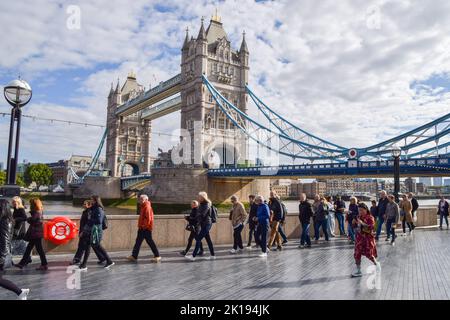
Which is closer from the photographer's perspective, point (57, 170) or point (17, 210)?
point (17, 210)

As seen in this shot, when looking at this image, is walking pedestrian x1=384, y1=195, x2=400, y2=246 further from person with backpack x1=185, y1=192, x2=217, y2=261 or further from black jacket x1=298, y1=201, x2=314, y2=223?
person with backpack x1=185, y1=192, x2=217, y2=261

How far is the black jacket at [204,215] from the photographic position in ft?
26.1

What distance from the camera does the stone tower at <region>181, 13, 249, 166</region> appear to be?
4791 cm

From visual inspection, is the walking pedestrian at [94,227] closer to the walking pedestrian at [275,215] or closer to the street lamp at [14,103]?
the street lamp at [14,103]

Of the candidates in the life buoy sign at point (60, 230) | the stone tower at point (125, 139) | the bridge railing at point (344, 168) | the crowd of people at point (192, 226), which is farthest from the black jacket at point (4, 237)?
the stone tower at point (125, 139)

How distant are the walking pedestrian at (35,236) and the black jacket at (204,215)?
3.10 m

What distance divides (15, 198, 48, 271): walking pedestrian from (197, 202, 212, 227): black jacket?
3.10 m

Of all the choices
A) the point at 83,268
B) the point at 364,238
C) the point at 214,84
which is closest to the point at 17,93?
the point at 83,268

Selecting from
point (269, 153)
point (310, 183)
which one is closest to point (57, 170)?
point (310, 183)

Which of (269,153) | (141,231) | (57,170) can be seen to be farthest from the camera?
(57,170)
